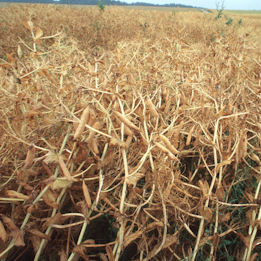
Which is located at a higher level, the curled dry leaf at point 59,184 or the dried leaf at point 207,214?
the curled dry leaf at point 59,184

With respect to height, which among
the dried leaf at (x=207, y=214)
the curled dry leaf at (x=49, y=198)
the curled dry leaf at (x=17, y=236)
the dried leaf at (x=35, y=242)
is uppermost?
the curled dry leaf at (x=49, y=198)

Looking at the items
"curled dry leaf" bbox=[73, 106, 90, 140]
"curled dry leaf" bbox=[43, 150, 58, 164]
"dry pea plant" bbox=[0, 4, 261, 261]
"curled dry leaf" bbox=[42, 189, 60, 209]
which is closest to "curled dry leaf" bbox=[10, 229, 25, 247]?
"dry pea plant" bbox=[0, 4, 261, 261]

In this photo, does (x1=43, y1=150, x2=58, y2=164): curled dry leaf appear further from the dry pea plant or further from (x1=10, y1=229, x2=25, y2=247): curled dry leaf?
(x1=10, y1=229, x2=25, y2=247): curled dry leaf

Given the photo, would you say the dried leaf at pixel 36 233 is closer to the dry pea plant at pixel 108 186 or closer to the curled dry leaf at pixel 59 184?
the dry pea plant at pixel 108 186

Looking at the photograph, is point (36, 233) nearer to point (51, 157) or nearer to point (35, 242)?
point (35, 242)

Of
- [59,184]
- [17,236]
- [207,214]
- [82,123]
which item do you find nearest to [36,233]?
[17,236]

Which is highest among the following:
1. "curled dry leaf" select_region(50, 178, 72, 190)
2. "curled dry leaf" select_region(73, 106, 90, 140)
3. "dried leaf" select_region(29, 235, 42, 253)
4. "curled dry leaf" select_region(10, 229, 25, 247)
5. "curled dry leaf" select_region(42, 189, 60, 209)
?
"curled dry leaf" select_region(73, 106, 90, 140)

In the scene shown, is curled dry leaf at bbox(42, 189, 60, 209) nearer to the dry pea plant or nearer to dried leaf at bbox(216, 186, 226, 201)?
the dry pea plant

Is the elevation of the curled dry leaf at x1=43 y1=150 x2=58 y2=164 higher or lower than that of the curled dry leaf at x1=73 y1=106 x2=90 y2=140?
lower

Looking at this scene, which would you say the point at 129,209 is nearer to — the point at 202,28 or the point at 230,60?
the point at 230,60

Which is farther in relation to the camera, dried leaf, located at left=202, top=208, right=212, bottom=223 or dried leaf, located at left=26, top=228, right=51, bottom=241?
dried leaf, located at left=202, top=208, right=212, bottom=223

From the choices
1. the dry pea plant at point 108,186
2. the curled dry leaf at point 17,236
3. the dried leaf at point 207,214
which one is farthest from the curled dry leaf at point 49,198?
the dried leaf at point 207,214

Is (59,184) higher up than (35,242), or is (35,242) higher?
(59,184)

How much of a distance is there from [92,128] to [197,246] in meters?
0.54
